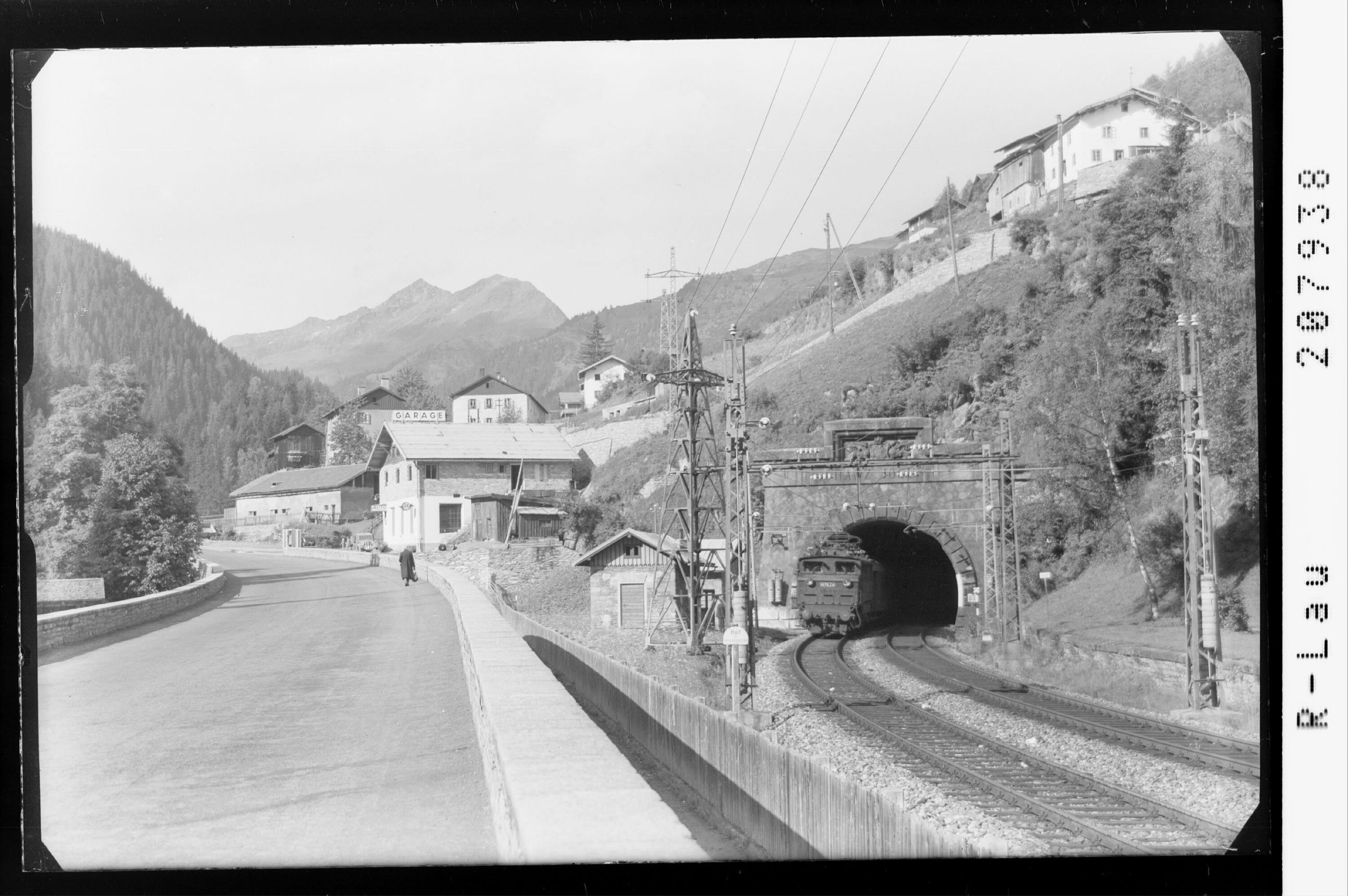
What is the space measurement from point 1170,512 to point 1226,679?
25.3ft

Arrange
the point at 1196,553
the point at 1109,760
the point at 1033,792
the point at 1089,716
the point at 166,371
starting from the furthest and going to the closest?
the point at 1089,716 < the point at 1196,553 < the point at 1109,760 < the point at 1033,792 < the point at 166,371

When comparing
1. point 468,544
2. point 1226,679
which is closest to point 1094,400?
point 1226,679

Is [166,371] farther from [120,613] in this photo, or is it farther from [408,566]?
[408,566]

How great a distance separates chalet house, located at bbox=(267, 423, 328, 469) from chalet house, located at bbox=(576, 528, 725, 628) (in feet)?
41.7

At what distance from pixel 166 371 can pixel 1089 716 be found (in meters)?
13.6

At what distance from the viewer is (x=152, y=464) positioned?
9281mm

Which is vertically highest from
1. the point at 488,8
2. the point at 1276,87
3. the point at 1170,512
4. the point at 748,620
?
the point at 488,8

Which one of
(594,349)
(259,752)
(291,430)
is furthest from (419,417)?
(594,349)

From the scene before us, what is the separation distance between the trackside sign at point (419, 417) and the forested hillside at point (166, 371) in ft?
14.6

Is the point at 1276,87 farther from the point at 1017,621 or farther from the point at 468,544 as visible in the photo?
the point at 468,544

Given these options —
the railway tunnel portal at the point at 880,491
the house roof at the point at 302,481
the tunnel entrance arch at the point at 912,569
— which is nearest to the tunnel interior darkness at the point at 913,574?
the tunnel entrance arch at the point at 912,569

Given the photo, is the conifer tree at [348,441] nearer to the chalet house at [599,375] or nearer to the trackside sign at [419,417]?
the trackside sign at [419,417]

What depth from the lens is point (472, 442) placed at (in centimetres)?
1920

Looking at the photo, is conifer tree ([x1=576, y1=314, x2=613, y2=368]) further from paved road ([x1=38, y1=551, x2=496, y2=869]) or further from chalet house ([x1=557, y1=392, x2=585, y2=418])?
paved road ([x1=38, y1=551, x2=496, y2=869])
